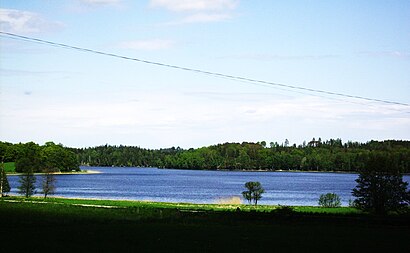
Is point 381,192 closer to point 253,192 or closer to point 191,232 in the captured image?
point 253,192

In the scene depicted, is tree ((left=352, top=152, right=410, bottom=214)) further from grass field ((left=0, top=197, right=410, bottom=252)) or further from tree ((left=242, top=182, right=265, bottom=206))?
tree ((left=242, top=182, right=265, bottom=206))

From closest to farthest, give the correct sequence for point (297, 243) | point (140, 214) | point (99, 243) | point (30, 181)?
point (99, 243) → point (297, 243) → point (140, 214) → point (30, 181)

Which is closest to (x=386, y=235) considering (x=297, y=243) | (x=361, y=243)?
(x=361, y=243)

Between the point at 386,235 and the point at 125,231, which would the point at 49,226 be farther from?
the point at 386,235

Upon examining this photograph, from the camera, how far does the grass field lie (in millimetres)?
31500

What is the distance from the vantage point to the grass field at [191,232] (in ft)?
103

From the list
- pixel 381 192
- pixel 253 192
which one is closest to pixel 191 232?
pixel 381 192

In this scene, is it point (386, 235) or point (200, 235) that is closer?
point (200, 235)

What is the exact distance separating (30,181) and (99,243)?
69003mm

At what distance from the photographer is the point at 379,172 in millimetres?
72188

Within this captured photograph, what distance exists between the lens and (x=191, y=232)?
129ft

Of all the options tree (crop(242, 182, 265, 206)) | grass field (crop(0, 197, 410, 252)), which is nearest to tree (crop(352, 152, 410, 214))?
grass field (crop(0, 197, 410, 252))

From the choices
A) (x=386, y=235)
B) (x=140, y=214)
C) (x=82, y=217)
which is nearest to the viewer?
(x=386, y=235)

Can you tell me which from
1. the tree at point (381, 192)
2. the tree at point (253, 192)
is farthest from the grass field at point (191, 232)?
the tree at point (253, 192)
